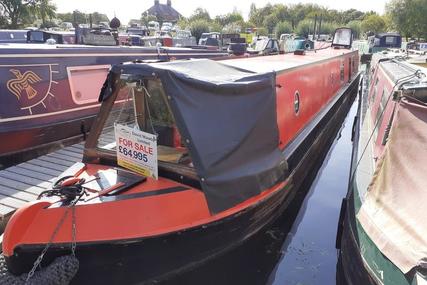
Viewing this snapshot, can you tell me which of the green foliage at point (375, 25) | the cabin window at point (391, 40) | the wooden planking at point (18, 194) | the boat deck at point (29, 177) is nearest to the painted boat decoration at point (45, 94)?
the boat deck at point (29, 177)

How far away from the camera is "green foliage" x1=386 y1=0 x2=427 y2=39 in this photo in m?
33.1

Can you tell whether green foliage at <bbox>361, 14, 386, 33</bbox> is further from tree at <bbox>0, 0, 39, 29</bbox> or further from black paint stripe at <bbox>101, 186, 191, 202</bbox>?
black paint stripe at <bbox>101, 186, 191, 202</bbox>

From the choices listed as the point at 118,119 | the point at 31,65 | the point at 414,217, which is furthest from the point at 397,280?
the point at 31,65

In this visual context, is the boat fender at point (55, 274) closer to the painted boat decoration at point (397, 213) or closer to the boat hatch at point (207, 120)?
the boat hatch at point (207, 120)

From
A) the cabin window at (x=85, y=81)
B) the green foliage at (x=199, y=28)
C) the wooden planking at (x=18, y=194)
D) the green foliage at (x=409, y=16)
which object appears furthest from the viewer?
the green foliage at (x=199, y=28)

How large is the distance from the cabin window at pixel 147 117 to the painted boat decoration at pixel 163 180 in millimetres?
10

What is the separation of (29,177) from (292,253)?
131 inches

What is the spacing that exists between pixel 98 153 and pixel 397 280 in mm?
2840

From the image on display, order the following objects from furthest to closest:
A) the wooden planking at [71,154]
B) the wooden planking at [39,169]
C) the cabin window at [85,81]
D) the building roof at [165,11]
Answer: the building roof at [165,11] < the cabin window at [85,81] < the wooden planking at [71,154] < the wooden planking at [39,169]

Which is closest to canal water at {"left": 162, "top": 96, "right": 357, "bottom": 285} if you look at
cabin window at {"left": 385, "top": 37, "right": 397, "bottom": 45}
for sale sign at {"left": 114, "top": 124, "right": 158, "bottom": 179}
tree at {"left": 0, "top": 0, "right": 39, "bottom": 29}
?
for sale sign at {"left": 114, "top": 124, "right": 158, "bottom": 179}

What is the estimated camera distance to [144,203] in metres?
3.08

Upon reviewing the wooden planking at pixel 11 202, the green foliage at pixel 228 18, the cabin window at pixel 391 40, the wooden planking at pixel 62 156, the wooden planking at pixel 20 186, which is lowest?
the wooden planking at pixel 11 202

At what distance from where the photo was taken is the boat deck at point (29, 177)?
4.01 m

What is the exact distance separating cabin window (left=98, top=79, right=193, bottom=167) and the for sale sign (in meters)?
0.13
